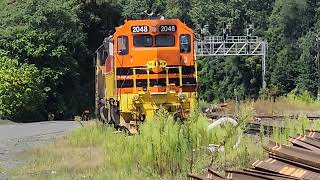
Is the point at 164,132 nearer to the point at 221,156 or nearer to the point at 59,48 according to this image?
the point at 221,156

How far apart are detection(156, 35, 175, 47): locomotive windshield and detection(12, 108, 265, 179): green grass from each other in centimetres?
512

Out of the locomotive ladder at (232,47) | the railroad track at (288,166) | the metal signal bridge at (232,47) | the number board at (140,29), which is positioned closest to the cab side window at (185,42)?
the number board at (140,29)

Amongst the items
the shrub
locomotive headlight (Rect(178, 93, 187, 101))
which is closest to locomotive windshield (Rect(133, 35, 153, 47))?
locomotive headlight (Rect(178, 93, 187, 101))

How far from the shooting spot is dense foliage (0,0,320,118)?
42.0 meters

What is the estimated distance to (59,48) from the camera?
4262cm

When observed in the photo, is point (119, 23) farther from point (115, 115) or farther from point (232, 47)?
point (115, 115)

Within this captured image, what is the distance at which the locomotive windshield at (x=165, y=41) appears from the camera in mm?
17922

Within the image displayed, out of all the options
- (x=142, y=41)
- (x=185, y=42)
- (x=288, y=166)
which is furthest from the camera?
(x=185, y=42)

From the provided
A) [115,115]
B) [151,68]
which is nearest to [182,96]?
[151,68]

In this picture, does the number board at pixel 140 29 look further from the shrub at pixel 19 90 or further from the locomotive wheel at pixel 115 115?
the shrub at pixel 19 90

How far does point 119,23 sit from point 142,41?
33836 mm

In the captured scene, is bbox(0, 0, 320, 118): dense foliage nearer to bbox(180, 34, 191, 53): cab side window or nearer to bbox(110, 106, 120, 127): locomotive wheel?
bbox(110, 106, 120, 127): locomotive wheel

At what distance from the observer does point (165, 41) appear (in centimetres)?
1803

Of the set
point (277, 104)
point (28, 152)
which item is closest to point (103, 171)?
point (28, 152)
